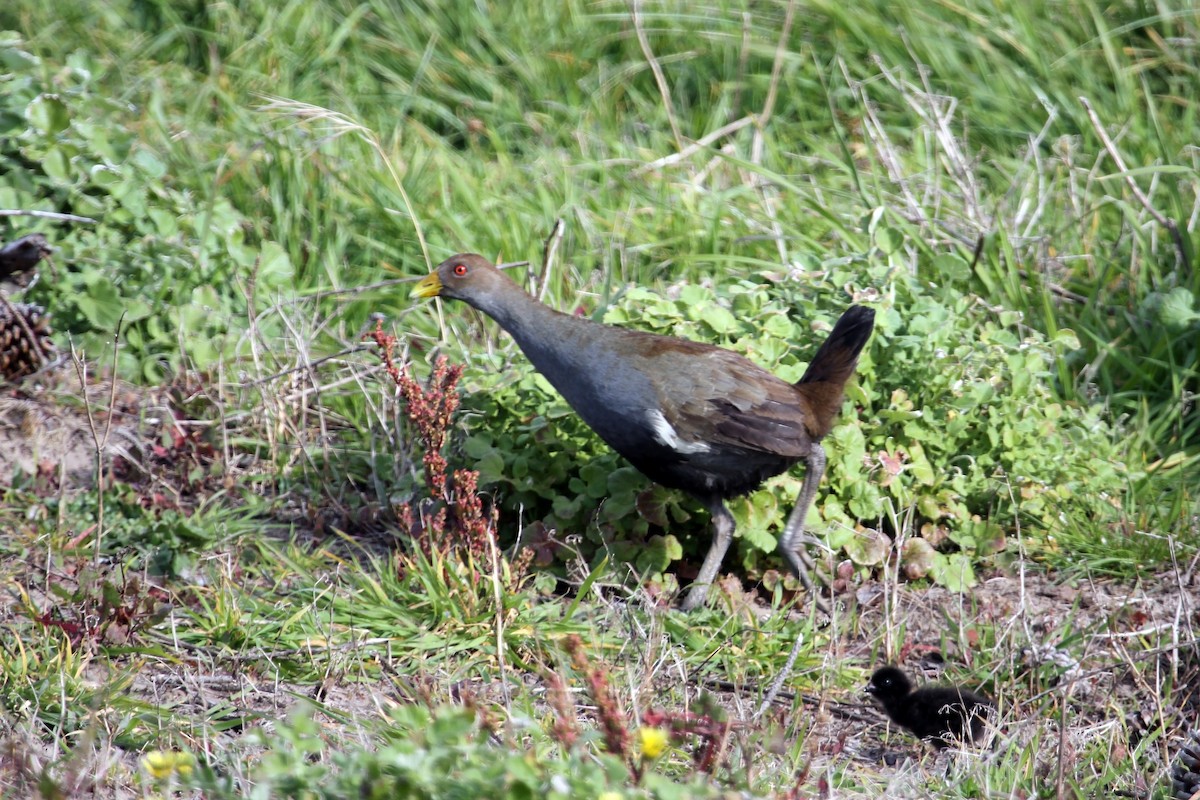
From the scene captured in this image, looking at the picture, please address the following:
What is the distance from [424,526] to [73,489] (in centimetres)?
161

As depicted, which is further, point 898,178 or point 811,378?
point 898,178

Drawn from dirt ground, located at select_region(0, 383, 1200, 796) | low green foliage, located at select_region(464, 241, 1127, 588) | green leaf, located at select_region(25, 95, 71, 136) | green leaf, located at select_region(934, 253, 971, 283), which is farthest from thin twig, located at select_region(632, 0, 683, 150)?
dirt ground, located at select_region(0, 383, 1200, 796)

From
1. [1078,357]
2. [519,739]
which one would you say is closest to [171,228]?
[519,739]

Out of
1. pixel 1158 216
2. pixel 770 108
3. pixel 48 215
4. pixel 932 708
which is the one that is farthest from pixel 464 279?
pixel 1158 216

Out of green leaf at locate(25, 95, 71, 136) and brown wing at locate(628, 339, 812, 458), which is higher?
green leaf at locate(25, 95, 71, 136)

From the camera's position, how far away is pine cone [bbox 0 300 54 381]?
5.12 metres

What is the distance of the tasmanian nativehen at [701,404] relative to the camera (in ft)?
13.8

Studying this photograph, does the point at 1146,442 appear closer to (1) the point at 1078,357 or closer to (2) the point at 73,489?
(1) the point at 1078,357

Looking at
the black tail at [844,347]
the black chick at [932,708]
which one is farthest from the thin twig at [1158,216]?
the black chick at [932,708]

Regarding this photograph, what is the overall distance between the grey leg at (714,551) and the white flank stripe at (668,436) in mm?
229

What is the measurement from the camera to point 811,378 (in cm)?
444

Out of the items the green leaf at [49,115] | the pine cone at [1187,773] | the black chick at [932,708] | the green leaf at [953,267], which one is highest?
the green leaf at [49,115]

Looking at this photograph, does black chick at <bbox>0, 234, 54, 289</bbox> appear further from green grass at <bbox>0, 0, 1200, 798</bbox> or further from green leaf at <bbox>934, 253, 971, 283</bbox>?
green leaf at <bbox>934, 253, 971, 283</bbox>

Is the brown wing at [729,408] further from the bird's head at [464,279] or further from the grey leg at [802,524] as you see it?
the bird's head at [464,279]
